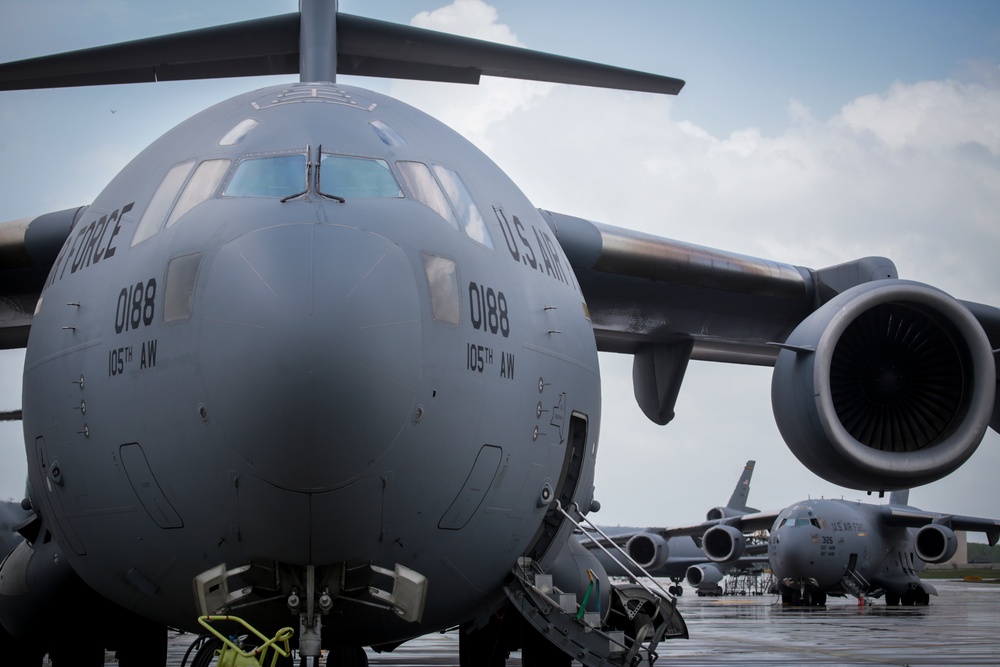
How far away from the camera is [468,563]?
4836mm

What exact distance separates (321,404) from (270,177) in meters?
1.33

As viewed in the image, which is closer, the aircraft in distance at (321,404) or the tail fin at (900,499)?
the aircraft in distance at (321,404)

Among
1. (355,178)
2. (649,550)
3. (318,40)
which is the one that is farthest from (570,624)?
(649,550)

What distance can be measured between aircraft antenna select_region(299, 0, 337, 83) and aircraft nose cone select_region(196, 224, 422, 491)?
4056 millimetres

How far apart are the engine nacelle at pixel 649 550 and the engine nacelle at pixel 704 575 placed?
8.74 metres

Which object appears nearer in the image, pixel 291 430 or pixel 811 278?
pixel 291 430

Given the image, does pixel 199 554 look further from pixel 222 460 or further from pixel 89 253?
pixel 89 253

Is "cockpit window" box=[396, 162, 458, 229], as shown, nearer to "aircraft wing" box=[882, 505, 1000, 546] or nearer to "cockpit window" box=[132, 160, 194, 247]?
"cockpit window" box=[132, 160, 194, 247]

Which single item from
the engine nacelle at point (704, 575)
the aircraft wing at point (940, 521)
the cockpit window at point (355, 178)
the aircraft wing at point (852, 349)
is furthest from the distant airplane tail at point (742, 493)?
the cockpit window at point (355, 178)

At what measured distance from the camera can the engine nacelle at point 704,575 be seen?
4041cm

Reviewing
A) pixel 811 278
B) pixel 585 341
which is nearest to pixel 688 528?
pixel 811 278

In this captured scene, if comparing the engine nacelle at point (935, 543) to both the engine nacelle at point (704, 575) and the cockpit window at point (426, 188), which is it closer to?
the engine nacelle at point (704, 575)

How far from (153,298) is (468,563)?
1.77 meters

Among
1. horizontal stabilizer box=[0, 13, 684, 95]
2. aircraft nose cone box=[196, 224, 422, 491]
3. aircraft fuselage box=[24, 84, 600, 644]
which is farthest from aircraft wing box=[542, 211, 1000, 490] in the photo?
aircraft nose cone box=[196, 224, 422, 491]
